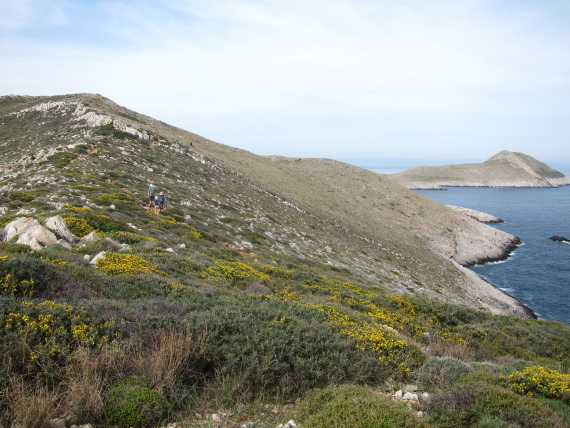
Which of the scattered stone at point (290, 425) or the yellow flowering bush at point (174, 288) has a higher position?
the yellow flowering bush at point (174, 288)

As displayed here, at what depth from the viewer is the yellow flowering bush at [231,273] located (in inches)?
551

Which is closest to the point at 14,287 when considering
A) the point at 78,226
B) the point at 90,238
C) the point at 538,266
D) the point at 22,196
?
the point at 90,238

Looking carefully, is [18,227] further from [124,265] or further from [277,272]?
[277,272]

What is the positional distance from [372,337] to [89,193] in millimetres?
21206

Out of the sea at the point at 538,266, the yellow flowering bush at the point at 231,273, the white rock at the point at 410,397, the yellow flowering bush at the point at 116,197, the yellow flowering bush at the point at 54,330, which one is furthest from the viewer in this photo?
the sea at the point at 538,266

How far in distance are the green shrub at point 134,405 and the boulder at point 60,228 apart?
32.8 ft

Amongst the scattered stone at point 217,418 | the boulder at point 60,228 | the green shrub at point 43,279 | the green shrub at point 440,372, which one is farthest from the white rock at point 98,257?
the green shrub at point 440,372

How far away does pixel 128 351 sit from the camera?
622 centimetres

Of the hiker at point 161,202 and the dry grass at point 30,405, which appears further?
the hiker at point 161,202

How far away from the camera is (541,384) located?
704 cm

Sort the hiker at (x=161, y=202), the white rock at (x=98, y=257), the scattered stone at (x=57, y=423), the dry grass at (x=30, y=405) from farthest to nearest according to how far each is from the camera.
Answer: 1. the hiker at (x=161, y=202)
2. the white rock at (x=98, y=257)
3. the scattered stone at (x=57, y=423)
4. the dry grass at (x=30, y=405)

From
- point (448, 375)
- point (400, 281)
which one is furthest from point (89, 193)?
point (400, 281)

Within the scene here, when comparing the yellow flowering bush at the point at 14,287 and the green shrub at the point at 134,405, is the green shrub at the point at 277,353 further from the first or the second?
the yellow flowering bush at the point at 14,287

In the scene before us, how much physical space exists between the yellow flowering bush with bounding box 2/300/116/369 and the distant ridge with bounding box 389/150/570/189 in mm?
182392
